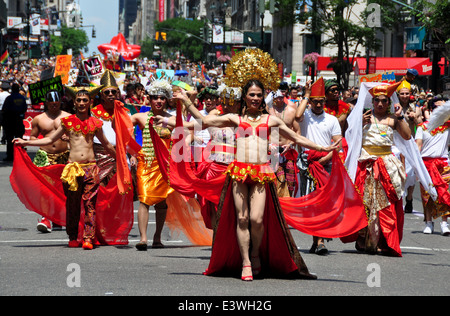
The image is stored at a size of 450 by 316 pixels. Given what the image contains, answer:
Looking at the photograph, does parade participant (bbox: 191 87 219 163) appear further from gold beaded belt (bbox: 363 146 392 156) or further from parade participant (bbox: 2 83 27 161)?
parade participant (bbox: 2 83 27 161)

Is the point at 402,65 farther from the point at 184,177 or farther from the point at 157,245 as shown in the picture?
the point at 184,177

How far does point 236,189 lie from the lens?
8.01 meters

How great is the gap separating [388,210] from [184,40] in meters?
140

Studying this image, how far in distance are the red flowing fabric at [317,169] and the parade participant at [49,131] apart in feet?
12.0

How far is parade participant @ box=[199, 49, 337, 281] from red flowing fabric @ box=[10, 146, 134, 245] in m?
2.94

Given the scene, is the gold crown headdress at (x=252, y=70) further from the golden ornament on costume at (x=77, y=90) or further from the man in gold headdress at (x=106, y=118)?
the man in gold headdress at (x=106, y=118)

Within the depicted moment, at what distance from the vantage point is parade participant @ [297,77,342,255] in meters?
10.4

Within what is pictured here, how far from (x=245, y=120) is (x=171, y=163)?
4.44 ft

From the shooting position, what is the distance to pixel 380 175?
1020 cm

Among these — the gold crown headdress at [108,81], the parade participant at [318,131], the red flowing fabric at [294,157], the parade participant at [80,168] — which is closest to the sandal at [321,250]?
the parade participant at [318,131]

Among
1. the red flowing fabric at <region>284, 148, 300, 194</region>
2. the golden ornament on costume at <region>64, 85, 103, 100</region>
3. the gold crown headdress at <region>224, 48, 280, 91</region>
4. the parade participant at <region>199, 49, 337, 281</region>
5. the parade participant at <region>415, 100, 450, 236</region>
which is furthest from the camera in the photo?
the parade participant at <region>415, 100, 450, 236</region>

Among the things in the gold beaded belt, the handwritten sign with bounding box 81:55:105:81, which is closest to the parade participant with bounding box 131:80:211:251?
the gold beaded belt

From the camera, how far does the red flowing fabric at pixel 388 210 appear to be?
10008 millimetres

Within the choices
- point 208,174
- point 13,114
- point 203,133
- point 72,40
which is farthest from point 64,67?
point 72,40
